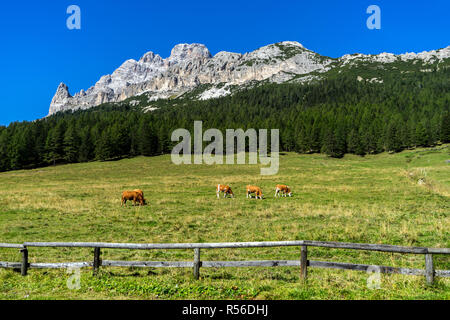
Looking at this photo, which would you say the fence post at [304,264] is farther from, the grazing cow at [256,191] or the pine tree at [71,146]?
the pine tree at [71,146]

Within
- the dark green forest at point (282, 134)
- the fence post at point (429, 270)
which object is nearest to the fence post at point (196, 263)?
the fence post at point (429, 270)

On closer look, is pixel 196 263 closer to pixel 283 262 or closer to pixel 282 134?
pixel 283 262

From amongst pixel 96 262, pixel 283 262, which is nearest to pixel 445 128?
pixel 283 262

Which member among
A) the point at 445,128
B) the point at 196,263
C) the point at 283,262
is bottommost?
the point at 196,263

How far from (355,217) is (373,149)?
100704 mm

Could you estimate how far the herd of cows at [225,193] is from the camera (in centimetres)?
2644

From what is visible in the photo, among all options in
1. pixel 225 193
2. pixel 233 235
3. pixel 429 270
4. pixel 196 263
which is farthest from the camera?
pixel 225 193

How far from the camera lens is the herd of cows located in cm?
2644

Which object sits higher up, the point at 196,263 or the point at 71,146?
the point at 71,146

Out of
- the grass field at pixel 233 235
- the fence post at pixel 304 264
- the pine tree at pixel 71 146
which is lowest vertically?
the grass field at pixel 233 235

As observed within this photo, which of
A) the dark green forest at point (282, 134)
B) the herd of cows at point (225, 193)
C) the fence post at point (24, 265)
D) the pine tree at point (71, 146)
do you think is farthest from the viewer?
the pine tree at point (71, 146)

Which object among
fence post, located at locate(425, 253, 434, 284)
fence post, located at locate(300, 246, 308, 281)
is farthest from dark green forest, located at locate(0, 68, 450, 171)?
fence post, located at locate(300, 246, 308, 281)

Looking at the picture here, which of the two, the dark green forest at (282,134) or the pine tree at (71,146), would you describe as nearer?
the dark green forest at (282,134)

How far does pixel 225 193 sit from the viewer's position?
30984mm
